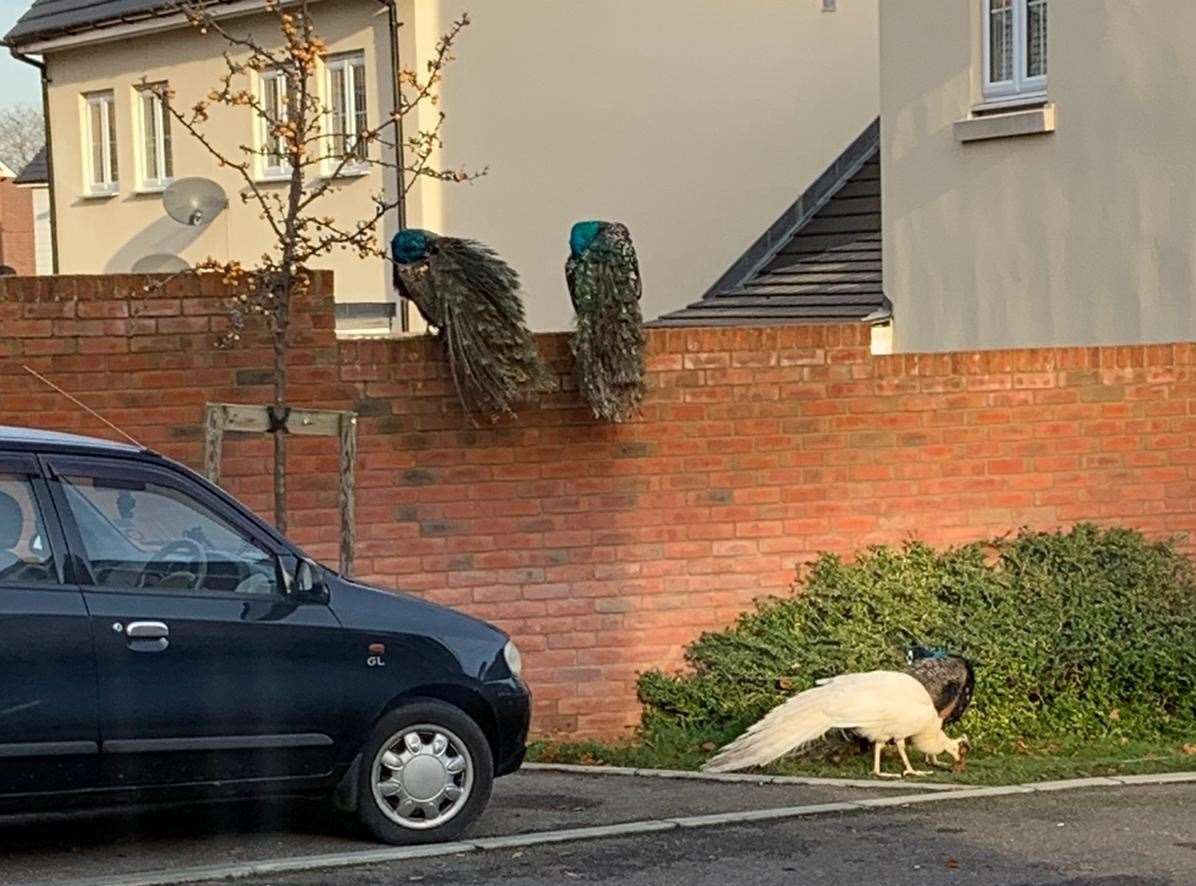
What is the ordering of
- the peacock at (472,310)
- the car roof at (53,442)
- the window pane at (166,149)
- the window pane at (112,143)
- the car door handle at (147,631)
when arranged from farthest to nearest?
the window pane at (112,143), the window pane at (166,149), the peacock at (472,310), the car roof at (53,442), the car door handle at (147,631)

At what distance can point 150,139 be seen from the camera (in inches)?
1102

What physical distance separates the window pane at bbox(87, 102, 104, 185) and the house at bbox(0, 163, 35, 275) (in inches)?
994

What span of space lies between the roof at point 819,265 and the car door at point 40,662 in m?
9.24

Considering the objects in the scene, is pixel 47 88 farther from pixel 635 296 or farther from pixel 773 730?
Answer: pixel 773 730

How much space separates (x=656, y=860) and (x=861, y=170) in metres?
13.0

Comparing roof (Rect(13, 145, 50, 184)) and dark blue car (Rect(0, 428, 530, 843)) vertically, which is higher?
roof (Rect(13, 145, 50, 184))

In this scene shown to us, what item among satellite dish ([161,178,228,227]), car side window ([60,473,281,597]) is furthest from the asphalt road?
satellite dish ([161,178,228,227])

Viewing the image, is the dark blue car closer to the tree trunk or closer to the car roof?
the car roof

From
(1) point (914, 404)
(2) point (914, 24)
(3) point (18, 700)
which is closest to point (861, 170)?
(2) point (914, 24)

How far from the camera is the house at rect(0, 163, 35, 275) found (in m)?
53.8

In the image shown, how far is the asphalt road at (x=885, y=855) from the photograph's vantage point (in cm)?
775

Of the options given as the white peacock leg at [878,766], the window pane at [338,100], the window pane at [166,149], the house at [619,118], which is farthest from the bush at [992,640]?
the window pane at [166,149]

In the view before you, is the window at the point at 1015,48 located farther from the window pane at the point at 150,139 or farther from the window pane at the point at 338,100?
the window pane at the point at 150,139

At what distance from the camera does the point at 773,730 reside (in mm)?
10250
